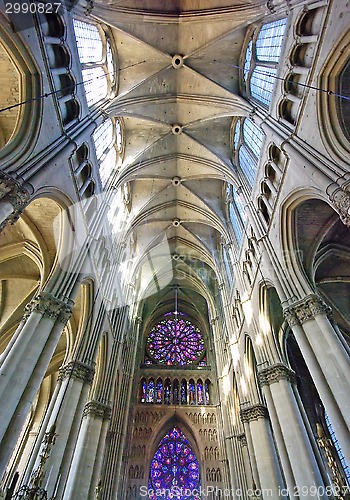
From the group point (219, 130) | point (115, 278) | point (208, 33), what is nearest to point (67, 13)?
point (208, 33)

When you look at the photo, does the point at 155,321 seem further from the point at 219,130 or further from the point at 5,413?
the point at 5,413

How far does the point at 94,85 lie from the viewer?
1317cm

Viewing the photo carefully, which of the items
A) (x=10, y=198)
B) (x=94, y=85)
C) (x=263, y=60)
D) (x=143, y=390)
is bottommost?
(x=10, y=198)

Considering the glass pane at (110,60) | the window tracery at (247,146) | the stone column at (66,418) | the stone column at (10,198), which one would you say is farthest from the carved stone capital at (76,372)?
the glass pane at (110,60)

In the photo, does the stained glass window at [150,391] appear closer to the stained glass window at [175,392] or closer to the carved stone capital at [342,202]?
the stained glass window at [175,392]

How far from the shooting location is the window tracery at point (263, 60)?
12.1 m

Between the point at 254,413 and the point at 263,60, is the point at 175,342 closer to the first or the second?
the point at 254,413

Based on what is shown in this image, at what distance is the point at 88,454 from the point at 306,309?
9.26m

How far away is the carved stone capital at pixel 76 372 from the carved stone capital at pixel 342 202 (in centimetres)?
941

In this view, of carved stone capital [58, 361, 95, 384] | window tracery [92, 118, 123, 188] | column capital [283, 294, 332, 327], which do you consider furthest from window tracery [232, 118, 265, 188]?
carved stone capital [58, 361, 95, 384]

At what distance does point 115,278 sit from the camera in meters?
16.2

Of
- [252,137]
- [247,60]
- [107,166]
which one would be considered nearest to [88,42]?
[107,166]

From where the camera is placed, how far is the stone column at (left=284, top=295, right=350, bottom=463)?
7.22 m

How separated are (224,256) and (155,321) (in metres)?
10.4
